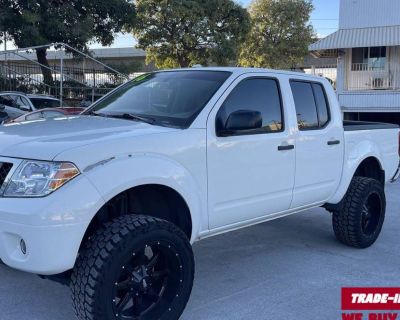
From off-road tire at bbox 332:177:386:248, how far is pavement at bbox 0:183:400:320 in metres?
0.13

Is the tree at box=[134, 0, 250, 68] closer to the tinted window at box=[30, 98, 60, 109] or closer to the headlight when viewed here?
the tinted window at box=[30, 98, 60, 109]

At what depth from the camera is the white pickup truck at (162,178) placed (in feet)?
10.2

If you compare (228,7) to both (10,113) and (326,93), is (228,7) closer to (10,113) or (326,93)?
(10,113)

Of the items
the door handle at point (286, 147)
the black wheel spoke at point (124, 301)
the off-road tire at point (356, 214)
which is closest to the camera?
the black wheel spoke at point (124, 301)

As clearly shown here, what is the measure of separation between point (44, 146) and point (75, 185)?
36cm

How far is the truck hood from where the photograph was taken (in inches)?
127

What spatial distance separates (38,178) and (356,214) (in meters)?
3.57

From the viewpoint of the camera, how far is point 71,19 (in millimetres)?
21719

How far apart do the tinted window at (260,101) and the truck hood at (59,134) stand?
714mm

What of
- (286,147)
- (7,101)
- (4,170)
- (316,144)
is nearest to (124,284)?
(4,170)

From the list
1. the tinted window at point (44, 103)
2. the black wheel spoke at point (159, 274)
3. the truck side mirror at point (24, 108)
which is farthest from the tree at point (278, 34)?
the black wheel spoke at point (159, 274)

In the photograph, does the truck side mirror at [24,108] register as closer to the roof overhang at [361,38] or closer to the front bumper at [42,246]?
the roof overhang at [361,38]

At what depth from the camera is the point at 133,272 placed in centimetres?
342

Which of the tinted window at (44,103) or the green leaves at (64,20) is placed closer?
the tinted window at (44,103)
